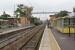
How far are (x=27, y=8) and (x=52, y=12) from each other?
15.2m

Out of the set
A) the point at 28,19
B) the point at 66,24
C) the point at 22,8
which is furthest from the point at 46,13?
the point at 66,24

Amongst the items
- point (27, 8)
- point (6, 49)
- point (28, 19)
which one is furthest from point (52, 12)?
point (6, 49)

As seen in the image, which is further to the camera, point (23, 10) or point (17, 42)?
point (23, 10)

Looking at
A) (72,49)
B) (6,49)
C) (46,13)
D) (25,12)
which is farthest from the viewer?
(46,13)

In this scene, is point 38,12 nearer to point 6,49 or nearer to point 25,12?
point 25,12

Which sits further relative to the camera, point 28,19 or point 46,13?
point 46,13

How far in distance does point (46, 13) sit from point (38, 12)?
4.96 m

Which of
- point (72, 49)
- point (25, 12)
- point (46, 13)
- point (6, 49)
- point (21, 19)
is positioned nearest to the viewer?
point (72, 49)

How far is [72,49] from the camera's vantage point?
1777cm

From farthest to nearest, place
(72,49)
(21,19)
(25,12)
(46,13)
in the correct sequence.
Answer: (46,13) → (25,12) → (21,19) → (72,49)

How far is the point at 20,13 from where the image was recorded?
158m

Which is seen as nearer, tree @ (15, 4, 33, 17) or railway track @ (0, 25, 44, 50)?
railway track @ (0, 25, 44, 50)

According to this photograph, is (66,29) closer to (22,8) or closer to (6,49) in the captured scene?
(6,49)

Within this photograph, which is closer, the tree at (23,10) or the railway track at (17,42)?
the railway track at (17,42)
